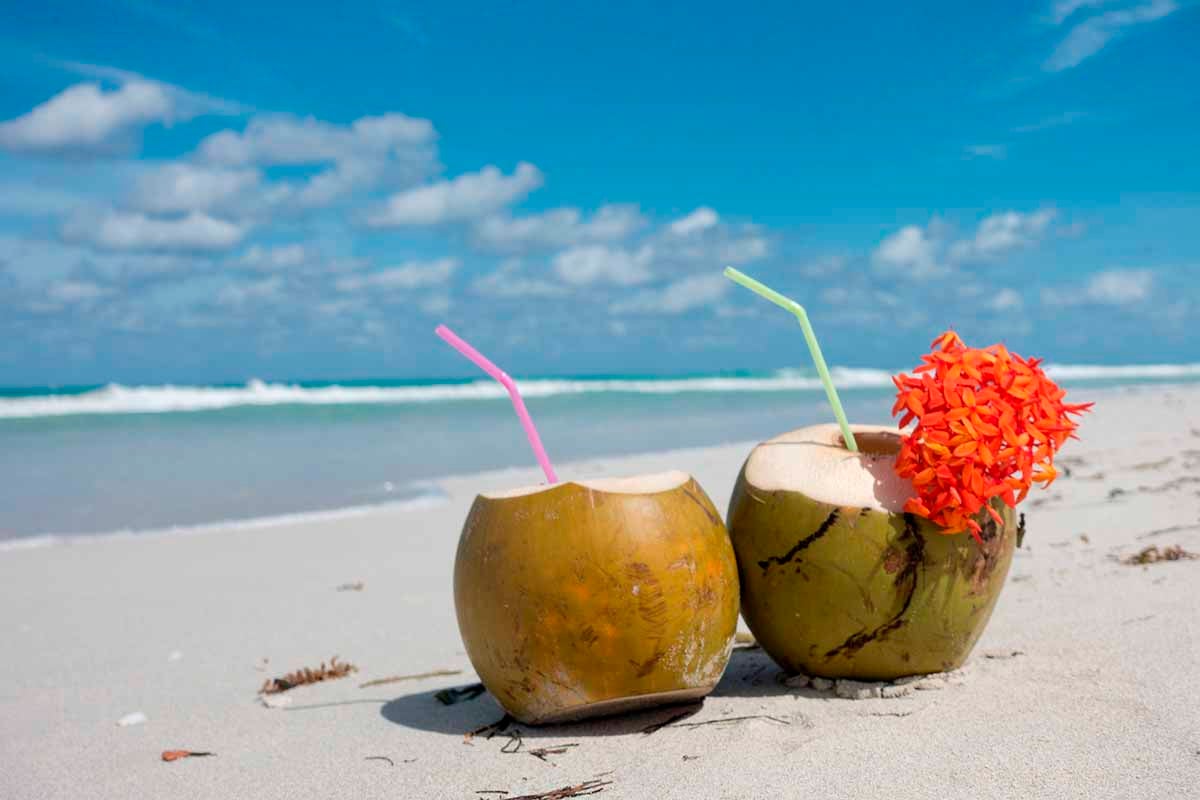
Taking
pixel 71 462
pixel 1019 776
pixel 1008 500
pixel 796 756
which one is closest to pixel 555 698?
pixel 796 756

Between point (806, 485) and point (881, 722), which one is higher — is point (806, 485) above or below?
above

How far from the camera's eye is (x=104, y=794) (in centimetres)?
286

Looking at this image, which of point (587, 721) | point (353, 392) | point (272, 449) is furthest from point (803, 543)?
point (353, 392)

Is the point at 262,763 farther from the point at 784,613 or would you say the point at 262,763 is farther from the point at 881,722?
the point at 881,722

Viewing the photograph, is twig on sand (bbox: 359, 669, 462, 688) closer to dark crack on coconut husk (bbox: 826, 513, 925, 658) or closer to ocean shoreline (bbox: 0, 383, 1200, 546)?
dark crack on coconut husk (bbox: 826, 513, 925, 658)

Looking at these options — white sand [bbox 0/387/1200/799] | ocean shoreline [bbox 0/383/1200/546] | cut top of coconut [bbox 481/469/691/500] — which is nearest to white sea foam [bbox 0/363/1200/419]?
ocean shoreline [bbox 0/383/1200/546]

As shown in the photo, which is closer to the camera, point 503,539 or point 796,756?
point 796,756

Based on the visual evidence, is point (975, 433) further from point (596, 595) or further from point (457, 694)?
point (457, 694)

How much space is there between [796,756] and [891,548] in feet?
2.25

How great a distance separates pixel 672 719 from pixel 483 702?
31.1 inches

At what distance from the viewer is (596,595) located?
275cm

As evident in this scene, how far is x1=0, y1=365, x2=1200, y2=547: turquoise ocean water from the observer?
344 inches

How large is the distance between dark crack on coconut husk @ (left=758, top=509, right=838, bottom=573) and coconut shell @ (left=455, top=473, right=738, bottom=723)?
162 millimetres

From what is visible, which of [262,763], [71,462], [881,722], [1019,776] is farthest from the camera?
[71,462]
